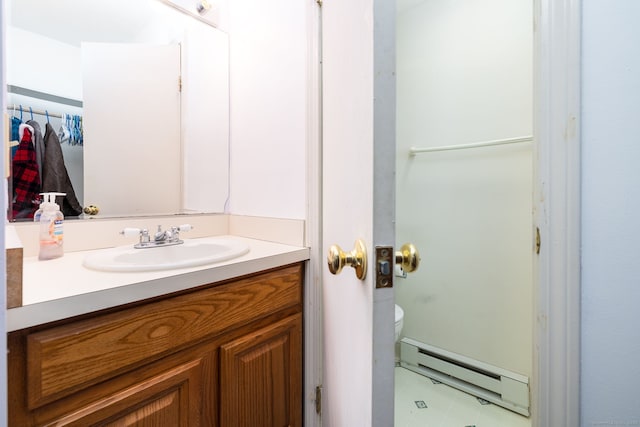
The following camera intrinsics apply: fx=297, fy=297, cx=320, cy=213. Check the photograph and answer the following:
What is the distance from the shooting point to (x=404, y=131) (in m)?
1.83

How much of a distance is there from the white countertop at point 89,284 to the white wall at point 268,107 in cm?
38

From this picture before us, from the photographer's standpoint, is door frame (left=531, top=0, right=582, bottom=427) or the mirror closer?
door frame (left=531, top=0, right=582, bottom=427)

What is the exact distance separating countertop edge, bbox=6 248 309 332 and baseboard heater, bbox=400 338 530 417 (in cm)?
130

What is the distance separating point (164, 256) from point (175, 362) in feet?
1.47

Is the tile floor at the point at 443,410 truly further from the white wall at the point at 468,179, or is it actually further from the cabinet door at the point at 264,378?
the cabinet door at the point at 264,378

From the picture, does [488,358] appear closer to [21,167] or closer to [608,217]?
[608,217]

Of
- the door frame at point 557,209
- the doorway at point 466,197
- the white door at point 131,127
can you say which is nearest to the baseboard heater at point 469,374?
the doorway at point 466,197

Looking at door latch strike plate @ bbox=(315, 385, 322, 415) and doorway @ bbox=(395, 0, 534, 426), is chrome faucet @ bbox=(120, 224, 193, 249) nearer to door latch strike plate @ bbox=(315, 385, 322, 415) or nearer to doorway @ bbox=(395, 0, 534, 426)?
door latch strike plate @ bbox=(315, 385, 322, 415)

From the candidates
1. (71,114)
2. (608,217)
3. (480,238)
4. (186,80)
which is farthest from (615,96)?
(71,114)

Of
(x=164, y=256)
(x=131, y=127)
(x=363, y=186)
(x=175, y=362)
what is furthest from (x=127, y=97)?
(x=363, y=186)

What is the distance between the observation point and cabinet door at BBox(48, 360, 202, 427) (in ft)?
1.97

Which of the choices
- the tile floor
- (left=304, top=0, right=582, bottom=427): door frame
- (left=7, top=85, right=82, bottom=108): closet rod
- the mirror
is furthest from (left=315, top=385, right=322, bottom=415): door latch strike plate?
(left=7, top=85, right=82, bottom=108): closet rod

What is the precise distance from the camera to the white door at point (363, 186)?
0.48 metres

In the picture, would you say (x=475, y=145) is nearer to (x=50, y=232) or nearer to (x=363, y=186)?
(x=363, y=186)
